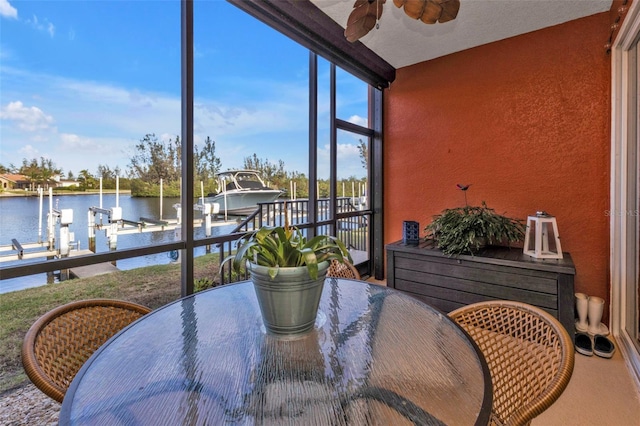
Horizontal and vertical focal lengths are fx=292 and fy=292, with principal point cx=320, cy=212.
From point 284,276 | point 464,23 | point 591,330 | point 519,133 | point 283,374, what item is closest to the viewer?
Result: point 283,374

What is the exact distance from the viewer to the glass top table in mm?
674

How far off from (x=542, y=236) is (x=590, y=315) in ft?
2.51

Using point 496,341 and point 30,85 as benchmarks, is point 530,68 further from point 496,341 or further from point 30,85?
point 30,85

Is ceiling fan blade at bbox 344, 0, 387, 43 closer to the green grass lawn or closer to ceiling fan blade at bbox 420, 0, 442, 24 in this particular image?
ceiling fan blade at bbox 420, 0, 442, 24

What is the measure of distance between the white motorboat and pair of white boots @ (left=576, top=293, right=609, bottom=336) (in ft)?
9.50

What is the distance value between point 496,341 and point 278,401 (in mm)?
932

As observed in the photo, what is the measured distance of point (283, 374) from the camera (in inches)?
32.1

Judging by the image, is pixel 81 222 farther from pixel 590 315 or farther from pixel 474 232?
pixel 590 315

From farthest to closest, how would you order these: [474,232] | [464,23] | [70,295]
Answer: [464,23], [474,232], [70,295]

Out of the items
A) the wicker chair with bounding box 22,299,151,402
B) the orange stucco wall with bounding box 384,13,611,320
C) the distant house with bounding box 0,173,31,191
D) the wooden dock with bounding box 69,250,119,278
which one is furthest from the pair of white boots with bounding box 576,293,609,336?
the distant house with bounding box 0,173,31,191

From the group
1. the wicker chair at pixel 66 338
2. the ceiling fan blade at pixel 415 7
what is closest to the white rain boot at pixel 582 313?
the ceiling fan blade at pixel 415 7

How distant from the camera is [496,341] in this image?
1.17 meters

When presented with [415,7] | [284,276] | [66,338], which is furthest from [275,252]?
[415,7]

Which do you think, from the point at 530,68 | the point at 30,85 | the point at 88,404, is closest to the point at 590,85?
the point at 530,68
